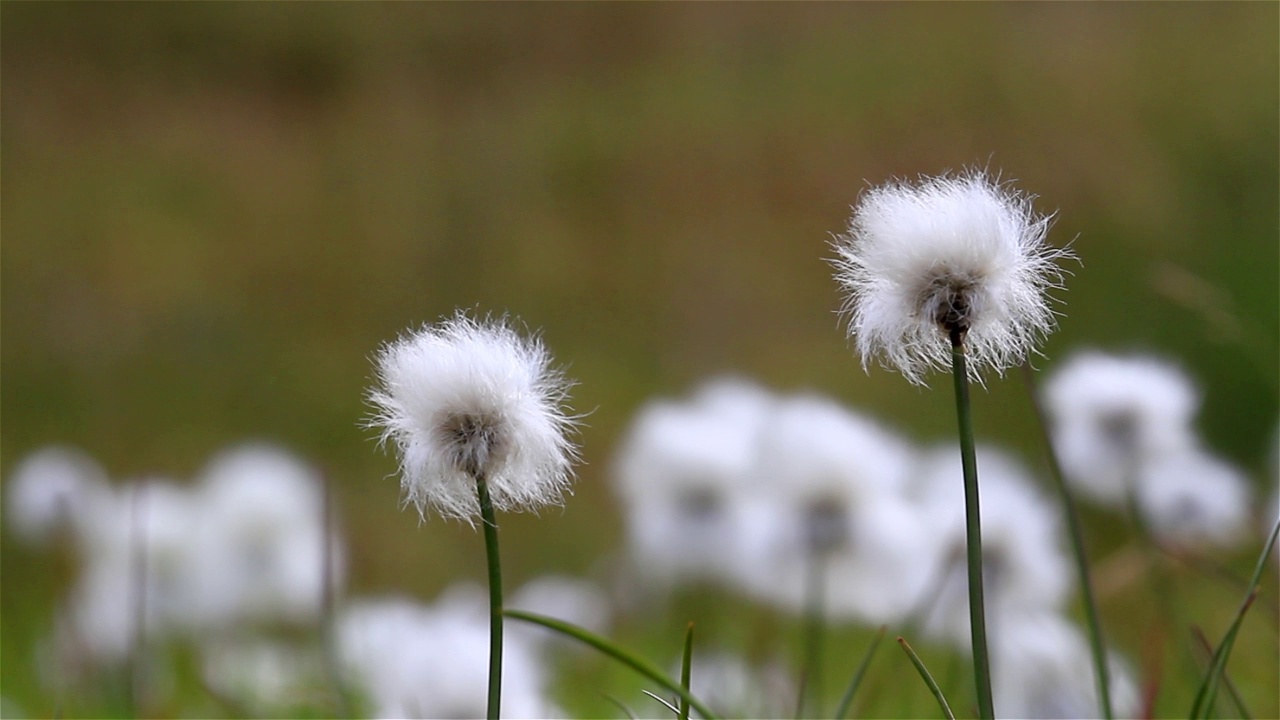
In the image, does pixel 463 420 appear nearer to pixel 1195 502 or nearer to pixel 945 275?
pixel 945 275

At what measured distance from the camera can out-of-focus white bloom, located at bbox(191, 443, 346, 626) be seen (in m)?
1.11

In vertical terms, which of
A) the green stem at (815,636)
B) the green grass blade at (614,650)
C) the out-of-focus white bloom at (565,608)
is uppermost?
the out-of-focus white bloom at (565,608)

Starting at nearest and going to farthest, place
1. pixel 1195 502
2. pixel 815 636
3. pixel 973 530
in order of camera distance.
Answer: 1. pixel 973 530
2. pixel 815 636
3. pixel 1195 502

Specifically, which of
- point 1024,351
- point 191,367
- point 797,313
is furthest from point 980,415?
point 1024,351

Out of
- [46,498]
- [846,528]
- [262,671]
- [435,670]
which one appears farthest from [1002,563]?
[46,498]

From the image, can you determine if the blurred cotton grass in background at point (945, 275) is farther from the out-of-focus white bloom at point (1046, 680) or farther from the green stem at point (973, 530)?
the out-of-focus white bloom at point (1046, 680)

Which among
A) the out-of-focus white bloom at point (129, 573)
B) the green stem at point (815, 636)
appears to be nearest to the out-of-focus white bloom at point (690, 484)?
Result: the green stem at point (815, 636)

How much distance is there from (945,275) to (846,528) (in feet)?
1.87

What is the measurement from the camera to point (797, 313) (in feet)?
10.5

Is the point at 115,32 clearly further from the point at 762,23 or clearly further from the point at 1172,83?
the point at 1172,83

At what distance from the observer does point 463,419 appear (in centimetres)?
27

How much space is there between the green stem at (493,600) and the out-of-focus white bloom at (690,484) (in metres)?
0.70

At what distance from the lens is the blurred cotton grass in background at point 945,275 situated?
259 millimetres

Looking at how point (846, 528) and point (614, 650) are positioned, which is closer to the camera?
point (614, 650)
